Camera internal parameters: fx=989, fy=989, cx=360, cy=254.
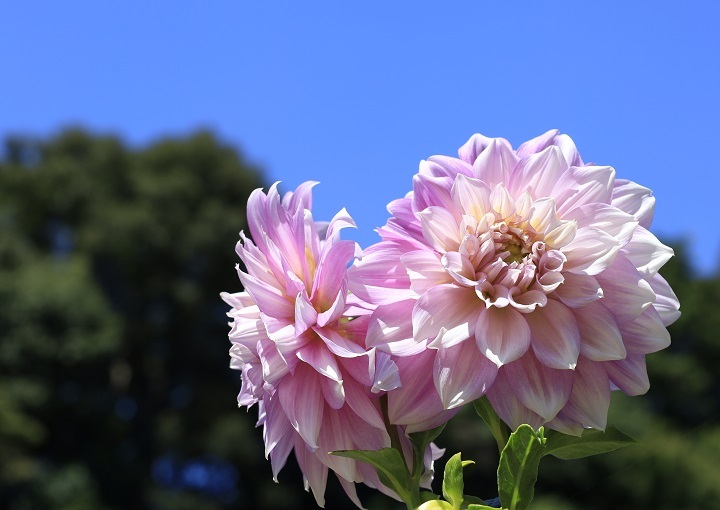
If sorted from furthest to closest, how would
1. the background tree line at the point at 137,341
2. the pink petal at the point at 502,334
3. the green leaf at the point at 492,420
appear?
the background tree line at the point at 137,341 → the green leaf at the point at 492,420 → the pink petal at the point at 502,334

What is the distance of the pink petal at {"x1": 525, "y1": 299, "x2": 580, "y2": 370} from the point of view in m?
0.89

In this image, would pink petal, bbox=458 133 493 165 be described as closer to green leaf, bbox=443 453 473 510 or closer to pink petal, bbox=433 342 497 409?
pink petal, bbox=433 342 497 409

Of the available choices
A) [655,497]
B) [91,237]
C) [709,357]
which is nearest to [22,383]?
[91,237]

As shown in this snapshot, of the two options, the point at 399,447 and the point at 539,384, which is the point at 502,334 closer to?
the point at 539,384

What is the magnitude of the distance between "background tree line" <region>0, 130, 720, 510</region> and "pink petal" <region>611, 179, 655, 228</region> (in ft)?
54.3

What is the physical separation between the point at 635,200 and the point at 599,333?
150 millimetres

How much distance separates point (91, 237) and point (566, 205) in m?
22.3

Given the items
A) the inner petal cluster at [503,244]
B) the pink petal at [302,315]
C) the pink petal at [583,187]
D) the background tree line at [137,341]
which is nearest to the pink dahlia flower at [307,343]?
the pink petal at [302,315]

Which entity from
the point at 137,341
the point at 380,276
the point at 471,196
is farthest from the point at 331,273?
the point at 137,341

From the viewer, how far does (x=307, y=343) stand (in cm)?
95

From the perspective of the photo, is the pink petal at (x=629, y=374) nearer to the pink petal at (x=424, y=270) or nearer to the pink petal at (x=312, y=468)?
the pink petal at (x=424, y=270)

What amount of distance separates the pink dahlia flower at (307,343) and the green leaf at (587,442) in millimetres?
161

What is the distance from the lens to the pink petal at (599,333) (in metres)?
0.90

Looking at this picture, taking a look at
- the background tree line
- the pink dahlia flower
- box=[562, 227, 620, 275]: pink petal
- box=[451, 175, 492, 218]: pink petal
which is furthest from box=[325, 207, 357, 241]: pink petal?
the background tree line
